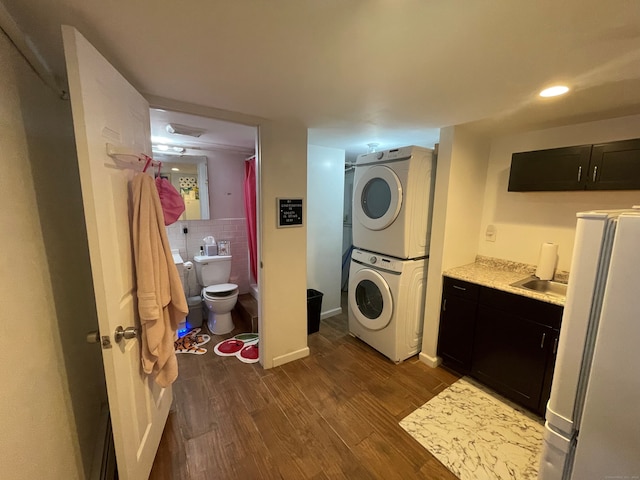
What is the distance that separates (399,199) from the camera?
213 centimetres

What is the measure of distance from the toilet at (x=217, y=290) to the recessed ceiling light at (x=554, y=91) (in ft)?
9.60

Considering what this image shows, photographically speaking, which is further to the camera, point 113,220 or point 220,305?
point 220,305

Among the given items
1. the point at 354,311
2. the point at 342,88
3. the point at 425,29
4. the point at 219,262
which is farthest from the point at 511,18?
the point at 219,262

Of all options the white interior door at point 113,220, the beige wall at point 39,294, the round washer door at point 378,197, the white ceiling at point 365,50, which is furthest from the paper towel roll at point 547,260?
the beige wall at point 39,294

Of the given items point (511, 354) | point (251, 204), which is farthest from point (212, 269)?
point (511, 354)

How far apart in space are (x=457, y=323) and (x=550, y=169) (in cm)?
138

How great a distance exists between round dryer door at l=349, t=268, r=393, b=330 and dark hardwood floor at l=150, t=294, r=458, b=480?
347mm

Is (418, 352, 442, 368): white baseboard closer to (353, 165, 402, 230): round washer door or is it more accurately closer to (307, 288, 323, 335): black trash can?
(307, 288, 323, 335): black trash can

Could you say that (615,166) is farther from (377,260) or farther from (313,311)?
(313,311)

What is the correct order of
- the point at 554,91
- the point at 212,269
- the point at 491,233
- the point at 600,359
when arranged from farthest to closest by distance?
the point at 212,269, the point at 491,233, the point at 554,91, the point at 600,359

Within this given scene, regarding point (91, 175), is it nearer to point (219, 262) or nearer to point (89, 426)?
point (89, 426)

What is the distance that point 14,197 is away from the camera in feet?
2.74

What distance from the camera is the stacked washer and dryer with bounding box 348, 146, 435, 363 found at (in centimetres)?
215

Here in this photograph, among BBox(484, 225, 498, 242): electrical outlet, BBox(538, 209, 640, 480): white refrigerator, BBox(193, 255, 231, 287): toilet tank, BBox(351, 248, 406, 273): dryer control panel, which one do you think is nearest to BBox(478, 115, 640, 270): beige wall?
BBox(484, 225, 498, 242): electrical outlet
